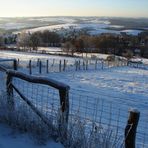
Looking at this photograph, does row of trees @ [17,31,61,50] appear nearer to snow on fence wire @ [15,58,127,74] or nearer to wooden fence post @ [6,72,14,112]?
snow on fence wire @ [15,58,127,74]

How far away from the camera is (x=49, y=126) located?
5.86 metres

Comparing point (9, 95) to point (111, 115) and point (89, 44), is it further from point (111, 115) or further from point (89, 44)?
point (89, 44)

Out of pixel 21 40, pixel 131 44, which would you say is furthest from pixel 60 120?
pixel 131 44

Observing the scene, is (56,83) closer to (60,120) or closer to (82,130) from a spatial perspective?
(60,120)

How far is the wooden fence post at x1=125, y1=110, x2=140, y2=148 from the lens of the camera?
15.8ft

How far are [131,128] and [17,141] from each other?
1.98 m

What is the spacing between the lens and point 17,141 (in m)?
5.70

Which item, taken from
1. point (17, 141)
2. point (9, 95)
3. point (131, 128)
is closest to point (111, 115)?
point (9, 95)

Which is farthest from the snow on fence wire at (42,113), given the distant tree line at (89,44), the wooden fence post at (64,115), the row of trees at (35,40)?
the row of trees at (35,40)

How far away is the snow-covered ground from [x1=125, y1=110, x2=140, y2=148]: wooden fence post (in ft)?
3.87

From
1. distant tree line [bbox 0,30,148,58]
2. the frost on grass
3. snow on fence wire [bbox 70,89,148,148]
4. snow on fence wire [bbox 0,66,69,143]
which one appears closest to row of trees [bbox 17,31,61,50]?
distant tree line [bbox 0,30,148,58]

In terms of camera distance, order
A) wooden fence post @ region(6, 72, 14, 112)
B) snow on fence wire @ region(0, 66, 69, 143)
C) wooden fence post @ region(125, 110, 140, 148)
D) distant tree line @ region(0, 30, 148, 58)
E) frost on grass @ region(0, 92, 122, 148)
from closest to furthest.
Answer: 1. wooden fence post @ region(125, 110, 140, 148)
2. frost on grass @ region(0, 92, 122, 148)
3. snow on fence wire @ region(0, 66, 69, 143)
4. wooden fence post @ region(6, 72, 14, 112)
5. distant tree line @ region(0, 30, 148, 58)

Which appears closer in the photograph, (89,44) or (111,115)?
(111,115)

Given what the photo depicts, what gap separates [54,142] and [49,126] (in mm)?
320
